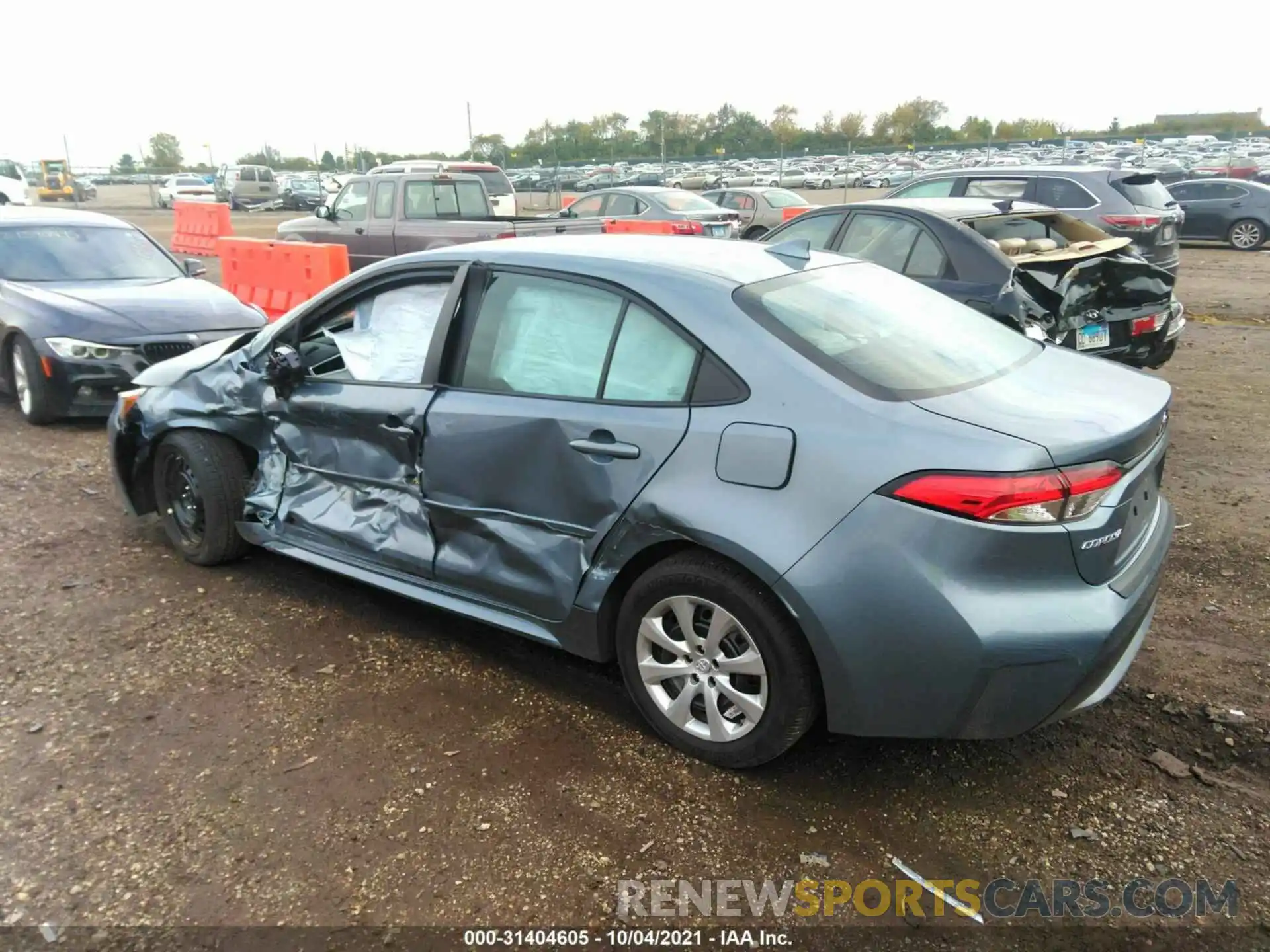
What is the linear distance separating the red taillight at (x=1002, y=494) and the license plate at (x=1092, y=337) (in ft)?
13.8

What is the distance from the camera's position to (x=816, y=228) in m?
7.80

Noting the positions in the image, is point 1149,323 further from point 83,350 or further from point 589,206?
point 589,206

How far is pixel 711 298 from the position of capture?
3059 millimetres

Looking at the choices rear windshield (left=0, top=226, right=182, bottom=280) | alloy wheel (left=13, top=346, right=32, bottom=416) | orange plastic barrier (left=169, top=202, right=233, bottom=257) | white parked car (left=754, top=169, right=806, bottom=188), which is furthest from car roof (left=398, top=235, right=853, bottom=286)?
white parked car (left=754, top=169, right=806, bottom=188)

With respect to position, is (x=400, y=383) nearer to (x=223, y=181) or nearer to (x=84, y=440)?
(x=84, y=440)

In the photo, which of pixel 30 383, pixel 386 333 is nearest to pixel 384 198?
pixel 30 383

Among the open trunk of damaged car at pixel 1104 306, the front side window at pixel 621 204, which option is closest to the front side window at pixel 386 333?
the open trunk of damaged car at pixel 1104 306

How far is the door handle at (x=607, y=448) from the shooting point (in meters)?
3.02

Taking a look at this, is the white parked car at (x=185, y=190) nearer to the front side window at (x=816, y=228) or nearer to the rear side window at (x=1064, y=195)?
the rear side window at (x=1064, y=195)

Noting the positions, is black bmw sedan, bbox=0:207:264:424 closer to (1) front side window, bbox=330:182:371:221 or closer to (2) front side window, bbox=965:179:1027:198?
(1) front side window, bbox=330:182:371:221

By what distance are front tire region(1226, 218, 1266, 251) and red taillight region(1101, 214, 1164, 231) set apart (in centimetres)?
1025

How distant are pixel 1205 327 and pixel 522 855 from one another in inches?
437

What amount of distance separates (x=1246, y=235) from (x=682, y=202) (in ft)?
41.5

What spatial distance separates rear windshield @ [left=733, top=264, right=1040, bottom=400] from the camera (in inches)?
113
